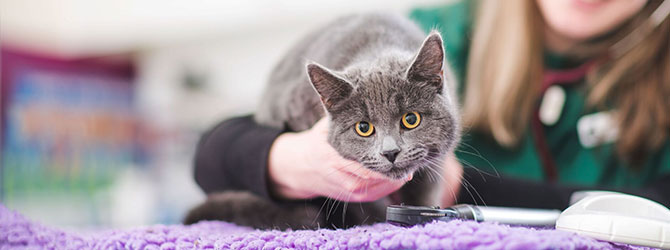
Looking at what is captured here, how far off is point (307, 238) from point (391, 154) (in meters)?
0.17

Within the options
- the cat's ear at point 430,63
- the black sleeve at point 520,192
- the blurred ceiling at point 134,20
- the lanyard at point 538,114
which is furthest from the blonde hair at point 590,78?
the blurred ceiling at point 134,20

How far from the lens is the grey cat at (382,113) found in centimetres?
68

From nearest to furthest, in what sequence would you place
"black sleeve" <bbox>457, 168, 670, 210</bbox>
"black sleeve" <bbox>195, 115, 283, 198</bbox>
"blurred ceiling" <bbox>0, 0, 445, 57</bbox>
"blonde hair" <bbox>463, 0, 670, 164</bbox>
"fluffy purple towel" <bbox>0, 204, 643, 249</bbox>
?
"fluffy purple towel" <bbox>0, 204, 643, 249</bbox> → "black sleeve" <bbox>195, 115, 283, 198</bbox> → "black sleeve" <bbox>457, 168, 670, 210</bbox> → "blonde hair" <bbox>463, 0, 670, 164</bbox> → "blurred ceiling" <bbox>0, 0, 445, 57</bbox>

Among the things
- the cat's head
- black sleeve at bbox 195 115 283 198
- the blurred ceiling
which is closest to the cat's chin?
the cat's head

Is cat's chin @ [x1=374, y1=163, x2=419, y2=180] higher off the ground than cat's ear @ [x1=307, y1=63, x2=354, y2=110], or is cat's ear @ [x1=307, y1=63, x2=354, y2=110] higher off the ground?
cat's ear @ [x1=307, y1=63, x2=354, y2=110]

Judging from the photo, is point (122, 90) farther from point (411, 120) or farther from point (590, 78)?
point (411, 120)

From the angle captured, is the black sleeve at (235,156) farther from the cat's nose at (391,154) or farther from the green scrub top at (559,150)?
the green scrub top at (559,150)

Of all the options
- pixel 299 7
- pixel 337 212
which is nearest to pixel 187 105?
pixel 299 7

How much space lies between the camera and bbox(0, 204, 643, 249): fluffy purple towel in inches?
17.6

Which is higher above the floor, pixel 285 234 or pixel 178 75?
pixel 178 75

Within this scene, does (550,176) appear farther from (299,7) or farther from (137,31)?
(137,31)

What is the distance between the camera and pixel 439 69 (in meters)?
0.70

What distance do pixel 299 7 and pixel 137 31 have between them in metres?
1.11

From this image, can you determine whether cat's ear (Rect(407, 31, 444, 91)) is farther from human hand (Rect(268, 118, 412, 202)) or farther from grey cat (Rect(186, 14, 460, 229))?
human hand (Rect(268, 118, 412, 202))
